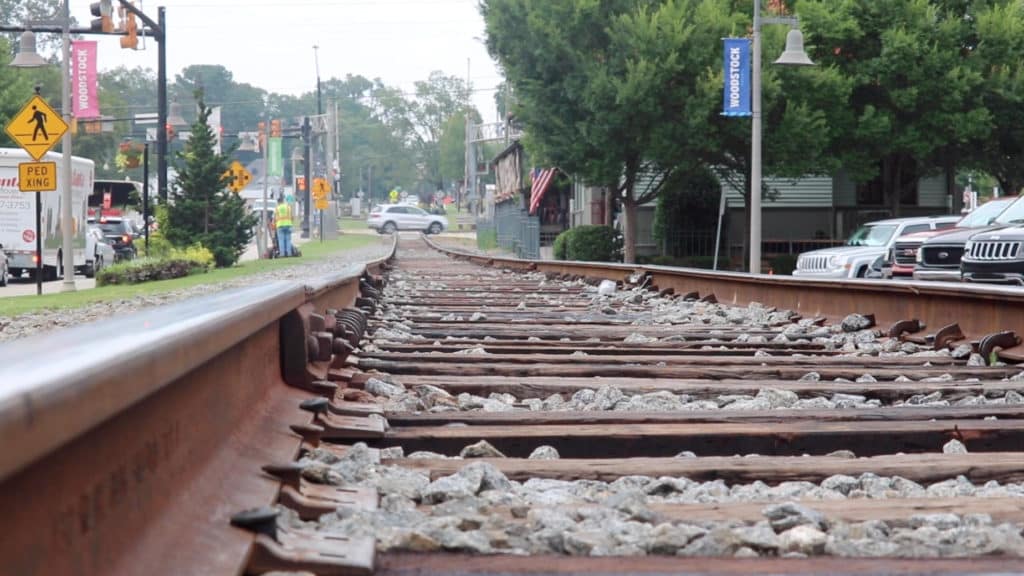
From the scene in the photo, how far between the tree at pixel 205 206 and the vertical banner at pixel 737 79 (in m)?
16.9

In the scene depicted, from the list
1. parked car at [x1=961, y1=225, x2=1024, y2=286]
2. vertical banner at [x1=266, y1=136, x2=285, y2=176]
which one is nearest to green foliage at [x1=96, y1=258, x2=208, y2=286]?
parked car at [x1=961, y1=225, x2=1024, y2=286]

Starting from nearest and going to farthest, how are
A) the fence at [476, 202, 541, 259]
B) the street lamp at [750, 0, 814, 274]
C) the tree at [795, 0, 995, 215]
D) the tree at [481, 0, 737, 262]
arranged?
the street lamp at [750, 0, 814, 274] < the tree at [481, 0, 737, 262] < the tree at [795, 0, 995, 215] < the fence at [476, 202, 541, 259]

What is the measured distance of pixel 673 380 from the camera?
19.9 feet

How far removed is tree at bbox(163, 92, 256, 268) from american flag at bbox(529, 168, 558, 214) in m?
17.0

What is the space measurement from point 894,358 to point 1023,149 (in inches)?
1398

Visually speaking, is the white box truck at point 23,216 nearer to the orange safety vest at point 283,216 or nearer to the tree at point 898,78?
the orange safety vest at point 283,216

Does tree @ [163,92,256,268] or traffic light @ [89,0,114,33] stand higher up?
traffic light @ [89,0,114,33]

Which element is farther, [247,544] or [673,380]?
[673,380]

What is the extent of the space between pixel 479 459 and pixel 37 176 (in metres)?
22.7

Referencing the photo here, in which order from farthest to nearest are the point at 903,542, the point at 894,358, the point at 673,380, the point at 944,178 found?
the point at 944,178 < the point at 894,358 < the point at 673,380 < the point at 903,542

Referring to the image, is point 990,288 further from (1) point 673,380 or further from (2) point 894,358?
(1) point 673,380

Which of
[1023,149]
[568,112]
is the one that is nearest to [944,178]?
[1023,149]

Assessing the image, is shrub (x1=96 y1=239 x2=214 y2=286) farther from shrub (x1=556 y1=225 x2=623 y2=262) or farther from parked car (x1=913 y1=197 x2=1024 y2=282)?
parked car (x1=913 y1=197 x2=1024 y2=282)

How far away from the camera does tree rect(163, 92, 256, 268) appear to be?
40.8 metres
